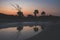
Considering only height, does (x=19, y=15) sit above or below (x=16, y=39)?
below

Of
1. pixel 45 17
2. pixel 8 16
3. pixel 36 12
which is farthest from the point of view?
pixel 45 17

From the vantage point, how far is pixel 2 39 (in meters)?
15.2

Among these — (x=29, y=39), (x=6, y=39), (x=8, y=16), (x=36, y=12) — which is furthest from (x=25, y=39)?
(x=36, y=12)

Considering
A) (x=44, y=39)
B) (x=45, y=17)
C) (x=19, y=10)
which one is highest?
(x=44, y=39)

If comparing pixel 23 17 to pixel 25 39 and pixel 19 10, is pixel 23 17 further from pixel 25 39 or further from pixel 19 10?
pixel 25 39

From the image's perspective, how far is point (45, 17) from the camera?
9550 centimetres

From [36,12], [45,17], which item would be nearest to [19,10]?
[36,12]

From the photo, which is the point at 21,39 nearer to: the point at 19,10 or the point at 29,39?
the point at 29,39

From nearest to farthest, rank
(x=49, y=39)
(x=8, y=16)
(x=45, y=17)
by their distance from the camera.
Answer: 1. (x=49, y=39)
2. (x=8, y=16)
3. (x=45, y=17)

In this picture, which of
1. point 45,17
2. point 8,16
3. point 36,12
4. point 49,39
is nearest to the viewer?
point 49,39

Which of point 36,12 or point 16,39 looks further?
point 36,12

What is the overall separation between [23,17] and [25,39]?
66.2 m

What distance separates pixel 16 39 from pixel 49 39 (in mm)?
2412

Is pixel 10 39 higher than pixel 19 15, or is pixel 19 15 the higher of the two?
pixel 10 39
